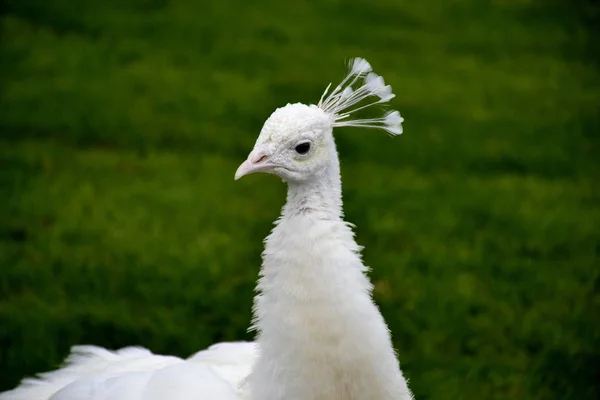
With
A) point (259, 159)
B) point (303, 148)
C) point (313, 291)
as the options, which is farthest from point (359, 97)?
point (313, 291)

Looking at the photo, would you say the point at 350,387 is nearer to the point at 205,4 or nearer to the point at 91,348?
the point at 91,348

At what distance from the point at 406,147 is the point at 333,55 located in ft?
7.24

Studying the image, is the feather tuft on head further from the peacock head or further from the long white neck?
the long white neck

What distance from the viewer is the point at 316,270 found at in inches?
102

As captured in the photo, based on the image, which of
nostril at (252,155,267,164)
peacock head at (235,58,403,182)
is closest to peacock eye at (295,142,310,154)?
peacock head at (235,58,403,182)

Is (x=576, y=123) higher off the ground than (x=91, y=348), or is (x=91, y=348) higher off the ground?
(x=576, y=123)

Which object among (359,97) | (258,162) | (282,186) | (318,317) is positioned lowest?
(318,317)

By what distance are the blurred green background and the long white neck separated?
5.68 feet

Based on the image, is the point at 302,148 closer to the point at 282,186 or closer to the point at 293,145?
the point at 293,145

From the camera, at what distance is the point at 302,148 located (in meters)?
2.64

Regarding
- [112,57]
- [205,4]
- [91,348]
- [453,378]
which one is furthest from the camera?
[205,4]

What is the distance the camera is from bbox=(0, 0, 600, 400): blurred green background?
465cm

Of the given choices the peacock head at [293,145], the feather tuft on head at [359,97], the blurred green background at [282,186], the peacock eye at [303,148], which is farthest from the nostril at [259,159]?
the blurred green background at [282,186]

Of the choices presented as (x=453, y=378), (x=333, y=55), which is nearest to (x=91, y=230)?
(x=453, y=378)
